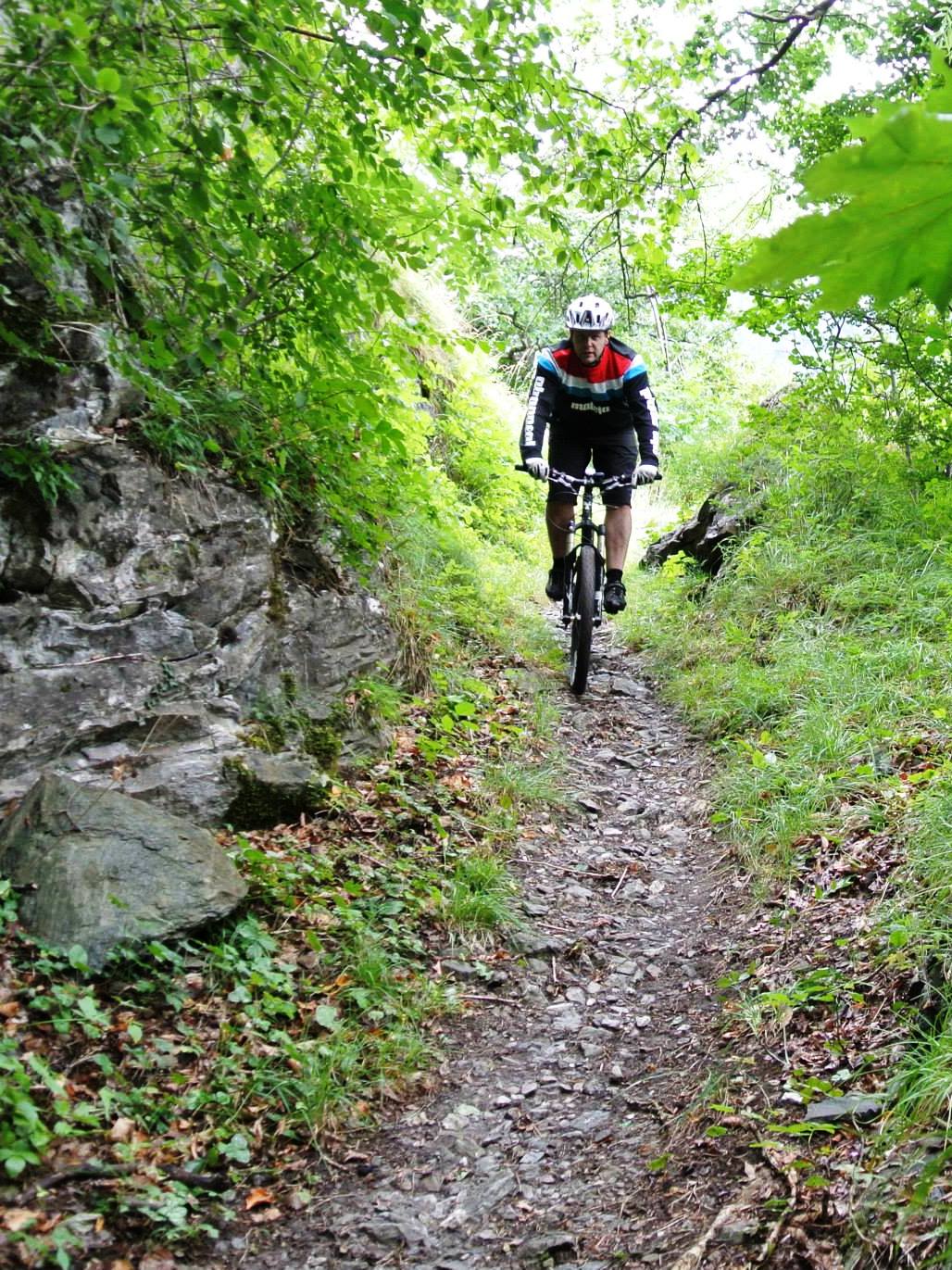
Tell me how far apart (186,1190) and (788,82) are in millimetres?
7471

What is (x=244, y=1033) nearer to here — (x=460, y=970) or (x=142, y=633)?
(x=460, y=970)

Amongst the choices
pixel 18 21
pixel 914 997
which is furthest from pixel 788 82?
pixel 914 997

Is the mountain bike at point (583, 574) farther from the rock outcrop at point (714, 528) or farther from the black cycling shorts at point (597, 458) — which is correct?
the rock outcrop at point (714, 528)

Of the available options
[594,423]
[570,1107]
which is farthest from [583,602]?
[570,1107]

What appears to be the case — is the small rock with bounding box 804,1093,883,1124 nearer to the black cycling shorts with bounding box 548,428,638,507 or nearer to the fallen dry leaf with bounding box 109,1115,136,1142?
the fallen dry leaf with bounding box 109,1115,136,1142

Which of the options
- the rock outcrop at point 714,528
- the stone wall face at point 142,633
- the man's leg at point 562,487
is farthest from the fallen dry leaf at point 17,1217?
the rock outcrop at point 714,528

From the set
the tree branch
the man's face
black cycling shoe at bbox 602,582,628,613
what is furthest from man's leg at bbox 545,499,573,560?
the tree branch

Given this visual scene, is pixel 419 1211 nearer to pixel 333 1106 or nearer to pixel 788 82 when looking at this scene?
pixel 333 1106

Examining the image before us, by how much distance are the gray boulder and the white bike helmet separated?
4127mm

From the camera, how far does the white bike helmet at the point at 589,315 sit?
607 centimetres

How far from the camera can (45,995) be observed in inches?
117

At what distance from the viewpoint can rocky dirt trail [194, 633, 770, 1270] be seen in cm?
254

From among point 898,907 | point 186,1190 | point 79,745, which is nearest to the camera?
point 186,1190

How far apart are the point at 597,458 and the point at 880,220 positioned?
6.27 metres
